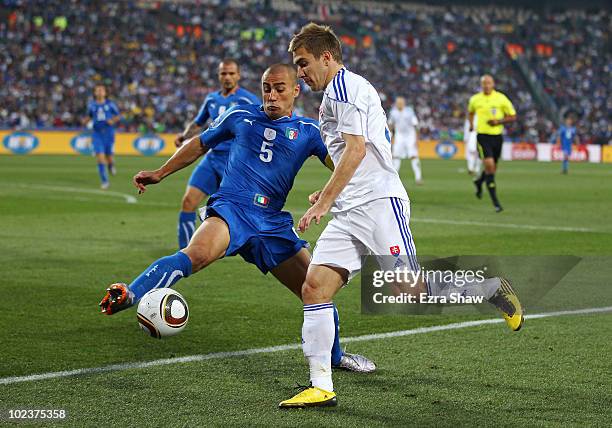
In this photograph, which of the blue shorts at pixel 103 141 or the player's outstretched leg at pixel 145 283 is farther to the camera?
the blue shorts at pixel 103 141

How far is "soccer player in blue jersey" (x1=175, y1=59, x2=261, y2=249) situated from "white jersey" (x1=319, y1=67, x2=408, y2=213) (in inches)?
181

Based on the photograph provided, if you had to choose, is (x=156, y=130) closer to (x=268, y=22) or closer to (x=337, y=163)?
(x=268, y=22)

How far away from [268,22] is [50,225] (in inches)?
1648

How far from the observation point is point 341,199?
16.8ft

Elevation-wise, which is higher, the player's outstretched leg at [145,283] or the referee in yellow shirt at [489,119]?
the referee in yellow shirt at [489,119]

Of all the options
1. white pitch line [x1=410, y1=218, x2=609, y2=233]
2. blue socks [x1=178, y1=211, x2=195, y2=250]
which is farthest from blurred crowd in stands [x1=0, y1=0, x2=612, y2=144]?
blue socks [x1=178, y1=211, x2=195, y2=250]

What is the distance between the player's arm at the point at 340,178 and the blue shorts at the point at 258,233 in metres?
0.83

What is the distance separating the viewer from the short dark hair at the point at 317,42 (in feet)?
16.3

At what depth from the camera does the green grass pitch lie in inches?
185

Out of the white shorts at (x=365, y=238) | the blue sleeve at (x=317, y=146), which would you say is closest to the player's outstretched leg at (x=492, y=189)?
the blue sleeve at (x=317, y=146)

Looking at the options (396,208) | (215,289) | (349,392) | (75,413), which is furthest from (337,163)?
(215,289)

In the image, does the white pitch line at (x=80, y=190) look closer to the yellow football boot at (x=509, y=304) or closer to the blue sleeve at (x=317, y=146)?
the blue sleeve at (x=317, y=146)

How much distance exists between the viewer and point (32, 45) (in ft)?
154

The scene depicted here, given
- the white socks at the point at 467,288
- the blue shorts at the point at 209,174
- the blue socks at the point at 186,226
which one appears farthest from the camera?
the blue socks at the point at 186,226
